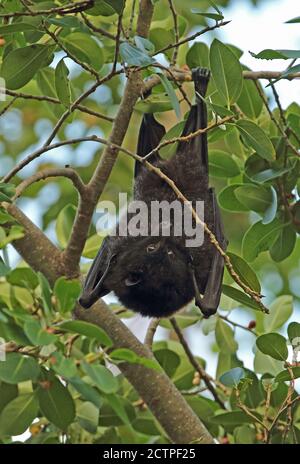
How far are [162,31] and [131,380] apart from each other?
1919mm

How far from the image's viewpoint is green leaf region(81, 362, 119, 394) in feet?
9.30

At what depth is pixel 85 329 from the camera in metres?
2.85

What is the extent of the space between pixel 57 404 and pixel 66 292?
38.7 inches

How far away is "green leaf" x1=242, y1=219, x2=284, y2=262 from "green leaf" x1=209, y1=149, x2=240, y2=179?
1.26 ft

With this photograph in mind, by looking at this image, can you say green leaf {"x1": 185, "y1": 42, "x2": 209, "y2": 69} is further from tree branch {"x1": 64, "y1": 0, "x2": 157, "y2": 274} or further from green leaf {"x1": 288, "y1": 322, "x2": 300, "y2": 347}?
green leaf {"x1": 288, "y1": 322, "x2": 300, "y2": 347}

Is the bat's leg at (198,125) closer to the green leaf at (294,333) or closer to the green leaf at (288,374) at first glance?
the green leaf at (294,333)

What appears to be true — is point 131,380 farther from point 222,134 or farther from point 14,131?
point 14,131

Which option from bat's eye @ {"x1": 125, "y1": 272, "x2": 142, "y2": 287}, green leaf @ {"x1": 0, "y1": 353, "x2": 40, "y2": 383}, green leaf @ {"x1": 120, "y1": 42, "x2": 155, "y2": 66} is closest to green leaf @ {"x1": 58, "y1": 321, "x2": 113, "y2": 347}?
green leaf @ {"x1": 0, "y1": 353, "x2": 40, "y2": 383}

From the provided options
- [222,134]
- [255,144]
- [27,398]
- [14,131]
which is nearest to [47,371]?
[27,398]

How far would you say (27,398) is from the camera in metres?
3.95

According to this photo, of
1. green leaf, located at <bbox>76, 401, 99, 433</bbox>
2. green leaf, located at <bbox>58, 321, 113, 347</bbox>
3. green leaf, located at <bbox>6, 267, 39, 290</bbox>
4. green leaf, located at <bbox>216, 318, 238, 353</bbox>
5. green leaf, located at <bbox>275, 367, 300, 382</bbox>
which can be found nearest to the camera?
green leaf, located at <bbox>58, 321, 113, 347</bbox>

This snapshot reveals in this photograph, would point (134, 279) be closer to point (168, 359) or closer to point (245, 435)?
point (168, 359)

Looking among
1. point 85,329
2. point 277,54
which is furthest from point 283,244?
point 85,329
